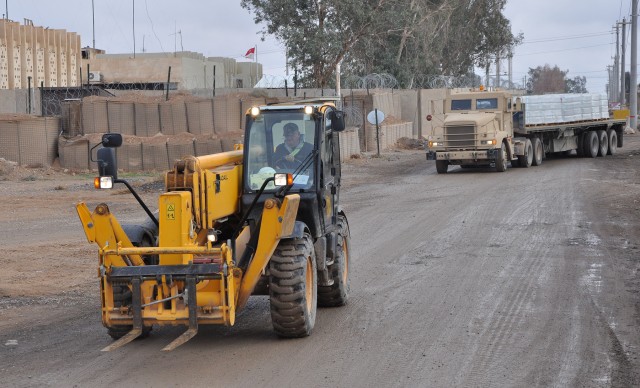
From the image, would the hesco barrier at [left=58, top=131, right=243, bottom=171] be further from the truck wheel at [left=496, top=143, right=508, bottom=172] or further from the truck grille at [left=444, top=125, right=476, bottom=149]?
the truck wheel at [left=496, top=143, right=508, bottom=172]

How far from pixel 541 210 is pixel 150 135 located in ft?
50.0

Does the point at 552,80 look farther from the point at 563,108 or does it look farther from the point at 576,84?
the point at 563,108

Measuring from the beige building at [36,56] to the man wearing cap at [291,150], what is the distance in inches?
1547

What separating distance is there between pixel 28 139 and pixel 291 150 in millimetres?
22396

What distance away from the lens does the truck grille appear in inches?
1276

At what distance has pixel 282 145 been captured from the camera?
10.5 meters

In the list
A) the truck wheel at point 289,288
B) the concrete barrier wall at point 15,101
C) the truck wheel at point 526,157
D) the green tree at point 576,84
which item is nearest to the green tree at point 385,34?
the concrete barrier wall at point 15,101

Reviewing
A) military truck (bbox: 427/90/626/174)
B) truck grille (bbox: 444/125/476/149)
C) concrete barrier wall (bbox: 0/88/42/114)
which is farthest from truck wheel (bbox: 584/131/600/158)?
concrete barrier wall (bbox: 0/88/42/114)

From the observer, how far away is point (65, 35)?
55.0 metres

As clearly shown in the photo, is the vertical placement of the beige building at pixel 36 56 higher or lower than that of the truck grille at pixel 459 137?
higher

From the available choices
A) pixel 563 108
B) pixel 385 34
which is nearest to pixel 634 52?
pixel 385 34

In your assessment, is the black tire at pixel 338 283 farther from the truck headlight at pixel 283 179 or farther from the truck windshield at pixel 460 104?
the truck windshield at pixel 460 104

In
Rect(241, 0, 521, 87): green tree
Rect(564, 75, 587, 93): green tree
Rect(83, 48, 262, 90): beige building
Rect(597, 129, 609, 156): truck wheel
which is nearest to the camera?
Rect(597, 129, 609, 156): truck wheel

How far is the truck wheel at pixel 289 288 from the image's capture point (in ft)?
31.3
